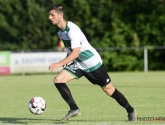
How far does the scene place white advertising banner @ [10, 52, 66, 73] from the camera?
102ft

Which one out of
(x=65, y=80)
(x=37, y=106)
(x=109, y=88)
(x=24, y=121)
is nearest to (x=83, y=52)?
(x=65, y=80)

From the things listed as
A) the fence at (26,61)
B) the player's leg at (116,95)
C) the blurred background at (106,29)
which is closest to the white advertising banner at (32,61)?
the fence at (26,61)

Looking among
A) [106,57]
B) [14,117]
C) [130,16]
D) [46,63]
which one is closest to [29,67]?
[46,63]

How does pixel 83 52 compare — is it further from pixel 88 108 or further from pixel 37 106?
pixel 88 108

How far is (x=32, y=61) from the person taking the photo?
31469mm

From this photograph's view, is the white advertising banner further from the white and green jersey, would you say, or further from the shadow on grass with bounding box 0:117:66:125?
the white and green jersey

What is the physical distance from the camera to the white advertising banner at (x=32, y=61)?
3117cm

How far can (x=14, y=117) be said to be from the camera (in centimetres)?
1081

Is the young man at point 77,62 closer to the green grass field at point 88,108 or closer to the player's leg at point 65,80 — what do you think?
the player's leg at point 65,80

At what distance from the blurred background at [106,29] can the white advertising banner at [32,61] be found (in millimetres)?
1378

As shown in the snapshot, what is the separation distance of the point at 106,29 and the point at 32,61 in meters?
8.67

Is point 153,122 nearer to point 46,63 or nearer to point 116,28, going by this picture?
point 46,63

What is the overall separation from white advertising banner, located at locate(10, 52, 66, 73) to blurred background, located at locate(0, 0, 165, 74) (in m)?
1.38

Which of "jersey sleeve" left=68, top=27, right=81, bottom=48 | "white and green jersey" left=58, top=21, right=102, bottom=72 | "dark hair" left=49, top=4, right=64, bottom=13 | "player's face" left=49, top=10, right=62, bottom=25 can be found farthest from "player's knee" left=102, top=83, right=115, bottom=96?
"dark hair" left=49, top=4, right=64, bottom=13
